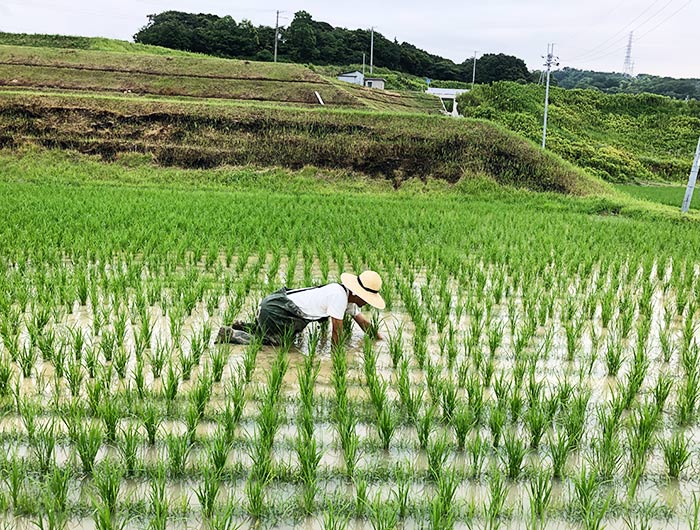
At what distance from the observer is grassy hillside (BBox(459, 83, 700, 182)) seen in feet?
82.1

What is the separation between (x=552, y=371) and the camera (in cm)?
382

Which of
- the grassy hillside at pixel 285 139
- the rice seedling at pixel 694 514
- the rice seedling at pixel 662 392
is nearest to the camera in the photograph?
the rice seedling at pixel 694 514

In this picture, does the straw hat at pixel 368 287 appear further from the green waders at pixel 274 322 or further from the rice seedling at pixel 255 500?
the rice seedling at pixel 255 500

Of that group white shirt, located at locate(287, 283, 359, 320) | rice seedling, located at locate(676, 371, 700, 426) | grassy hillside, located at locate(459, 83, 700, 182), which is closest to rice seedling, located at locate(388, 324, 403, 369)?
white shirt, located at locate(287, 283, 359, 320)

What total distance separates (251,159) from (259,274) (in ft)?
35.9

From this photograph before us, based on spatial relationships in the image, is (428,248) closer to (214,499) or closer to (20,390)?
(20,390)

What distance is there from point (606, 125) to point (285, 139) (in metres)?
20.1

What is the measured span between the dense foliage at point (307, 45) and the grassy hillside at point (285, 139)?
1019 inches

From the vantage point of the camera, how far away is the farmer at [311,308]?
12.3 feet

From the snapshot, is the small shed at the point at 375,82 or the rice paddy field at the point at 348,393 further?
the small shed at the point at 375,82

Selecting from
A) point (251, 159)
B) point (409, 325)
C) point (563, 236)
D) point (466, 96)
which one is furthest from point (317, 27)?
point (409, 325)

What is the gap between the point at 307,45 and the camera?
45344 millimetres

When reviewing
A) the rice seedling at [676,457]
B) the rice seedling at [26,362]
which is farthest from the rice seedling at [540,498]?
the rice seedling at [26,362]

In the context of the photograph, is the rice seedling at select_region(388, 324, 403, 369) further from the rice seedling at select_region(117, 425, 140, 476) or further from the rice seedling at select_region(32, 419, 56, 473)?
the rice seedling at select_region(32, 419, 56, 473)
